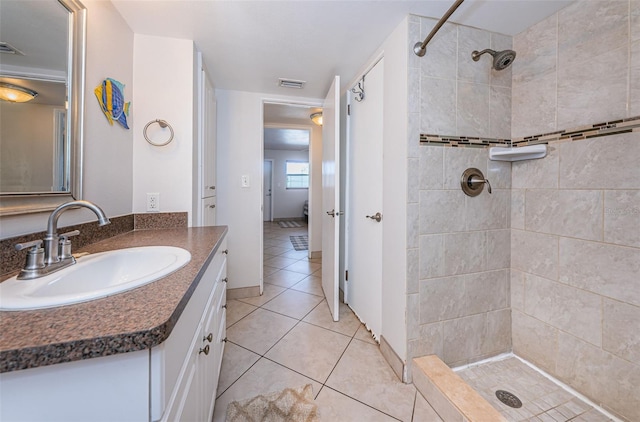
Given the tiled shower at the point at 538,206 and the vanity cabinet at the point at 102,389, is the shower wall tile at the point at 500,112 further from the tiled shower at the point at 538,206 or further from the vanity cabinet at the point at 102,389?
the vanity cabinet at the point at 102,389

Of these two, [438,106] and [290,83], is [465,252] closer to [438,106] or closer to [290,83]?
[438,106]

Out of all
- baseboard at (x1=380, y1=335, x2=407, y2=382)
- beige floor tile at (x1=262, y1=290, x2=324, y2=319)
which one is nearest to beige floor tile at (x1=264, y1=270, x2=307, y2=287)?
beige floor tile at (x1=262, y1=290, x2=324, y2=319)

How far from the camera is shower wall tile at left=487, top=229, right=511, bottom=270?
1.51 meters

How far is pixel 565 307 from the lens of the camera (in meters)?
1.32

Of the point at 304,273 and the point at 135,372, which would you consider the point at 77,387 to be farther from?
the point at 304,273

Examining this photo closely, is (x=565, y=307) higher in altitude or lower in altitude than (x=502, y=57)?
lower

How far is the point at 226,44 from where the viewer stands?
5.37 ft

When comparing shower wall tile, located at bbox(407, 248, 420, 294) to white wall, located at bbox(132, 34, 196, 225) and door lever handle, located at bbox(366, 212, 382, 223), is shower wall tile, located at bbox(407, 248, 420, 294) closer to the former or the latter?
door lever handle, located at bbox(366, 212, 382, 223)

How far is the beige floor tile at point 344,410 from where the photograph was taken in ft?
3.81

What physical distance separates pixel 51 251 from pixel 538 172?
2245mm

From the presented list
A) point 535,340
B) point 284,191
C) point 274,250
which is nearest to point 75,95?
point 535,340

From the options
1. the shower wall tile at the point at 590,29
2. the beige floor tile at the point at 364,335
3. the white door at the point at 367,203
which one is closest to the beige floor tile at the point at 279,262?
the white door at the point at 367,203

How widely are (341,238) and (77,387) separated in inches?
81.6

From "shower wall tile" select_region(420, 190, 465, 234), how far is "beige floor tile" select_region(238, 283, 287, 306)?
1696 mm
